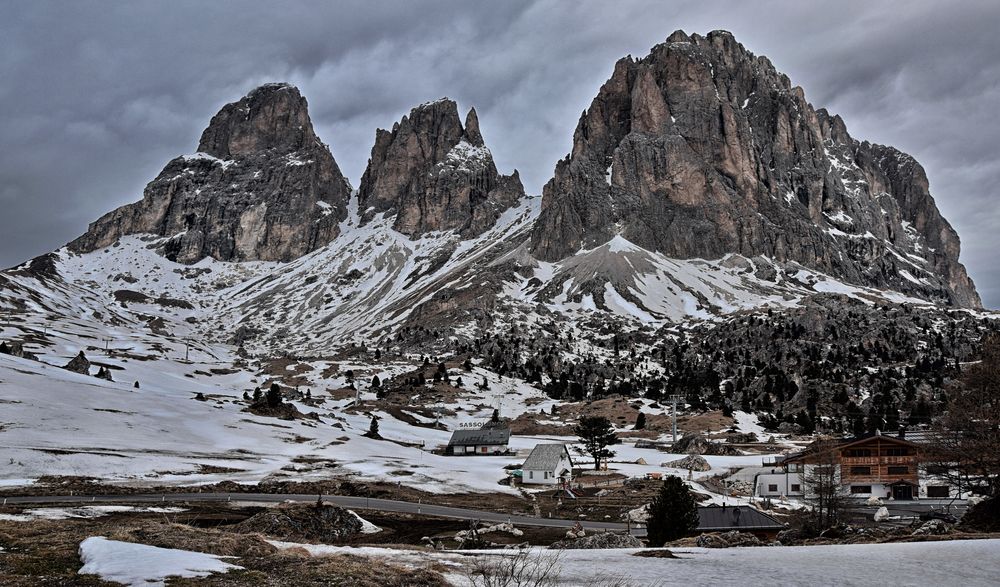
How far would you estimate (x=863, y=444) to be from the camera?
63.9m

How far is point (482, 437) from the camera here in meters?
101

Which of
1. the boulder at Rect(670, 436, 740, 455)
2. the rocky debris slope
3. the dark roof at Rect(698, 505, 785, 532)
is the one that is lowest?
the rocky debris slope

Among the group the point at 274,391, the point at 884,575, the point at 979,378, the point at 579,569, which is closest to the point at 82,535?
the point at 579,569

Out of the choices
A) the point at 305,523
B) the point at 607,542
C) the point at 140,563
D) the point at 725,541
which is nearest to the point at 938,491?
the point at 725,541

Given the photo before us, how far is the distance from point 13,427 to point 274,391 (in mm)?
46423

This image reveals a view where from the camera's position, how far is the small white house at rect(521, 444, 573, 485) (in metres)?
75.5

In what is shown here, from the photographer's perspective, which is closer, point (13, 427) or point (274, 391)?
point (13, 427)

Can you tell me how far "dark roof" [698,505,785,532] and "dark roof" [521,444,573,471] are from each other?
3675 cm

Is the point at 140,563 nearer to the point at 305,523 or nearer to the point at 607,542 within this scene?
the point at 607,542

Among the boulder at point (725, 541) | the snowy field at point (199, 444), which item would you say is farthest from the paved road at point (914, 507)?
the boulder at point (725, 541)

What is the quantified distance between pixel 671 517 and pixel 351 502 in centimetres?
2802

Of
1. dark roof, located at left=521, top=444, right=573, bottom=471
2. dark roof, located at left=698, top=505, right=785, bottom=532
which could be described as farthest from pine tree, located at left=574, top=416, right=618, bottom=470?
dark roof, located at left=698, top=505, right=785, bottom=532

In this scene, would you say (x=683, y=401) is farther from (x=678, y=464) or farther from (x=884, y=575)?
(x=884, y=575)

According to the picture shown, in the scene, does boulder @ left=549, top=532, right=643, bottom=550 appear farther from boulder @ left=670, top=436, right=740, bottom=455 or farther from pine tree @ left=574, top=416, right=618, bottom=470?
boulder @ left=670, top=436, right=740, bottom=455
